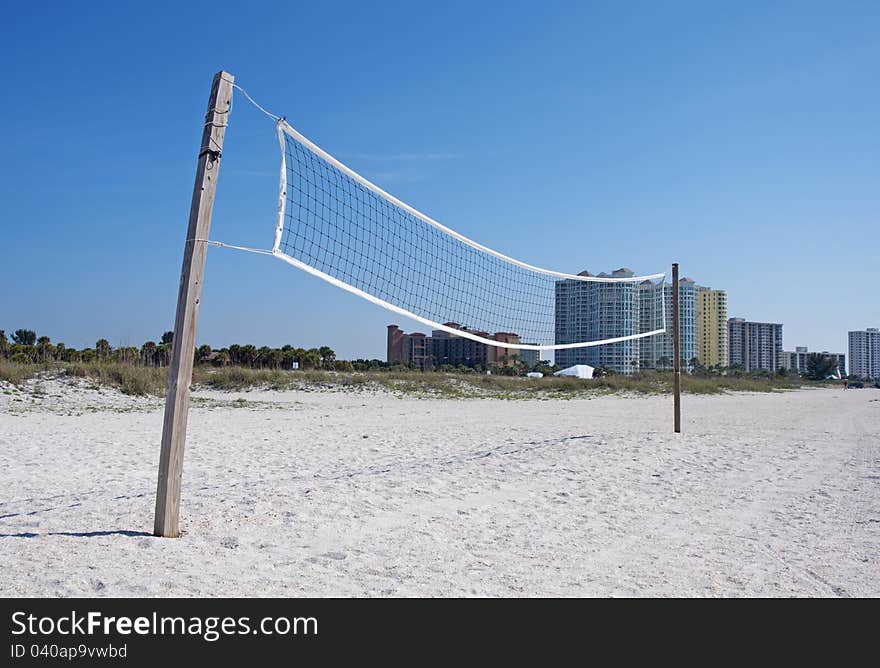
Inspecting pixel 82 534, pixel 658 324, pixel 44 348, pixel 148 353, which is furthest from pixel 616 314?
pixel 44 348

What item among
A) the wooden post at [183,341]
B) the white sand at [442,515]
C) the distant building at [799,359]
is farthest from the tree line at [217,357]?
the distant building at [799,359]

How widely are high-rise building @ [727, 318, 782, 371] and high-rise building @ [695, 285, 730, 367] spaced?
40.8 m

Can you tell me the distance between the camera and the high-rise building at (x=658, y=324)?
11891 millimetres

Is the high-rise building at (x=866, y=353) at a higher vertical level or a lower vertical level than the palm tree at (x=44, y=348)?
higher

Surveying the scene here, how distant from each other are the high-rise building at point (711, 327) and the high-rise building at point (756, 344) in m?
40.8

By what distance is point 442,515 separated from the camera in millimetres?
4574

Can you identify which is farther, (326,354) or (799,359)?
(799,359)

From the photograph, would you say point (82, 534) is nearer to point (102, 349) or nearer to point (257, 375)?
point (257, 375)

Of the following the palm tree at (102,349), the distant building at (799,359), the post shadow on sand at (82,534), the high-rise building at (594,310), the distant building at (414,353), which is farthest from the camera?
the distant building at (799,359)

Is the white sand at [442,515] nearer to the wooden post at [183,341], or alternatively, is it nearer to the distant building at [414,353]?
the wooden post at [183,341]

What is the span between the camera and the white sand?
3.17m

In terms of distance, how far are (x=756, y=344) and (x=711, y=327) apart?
55.1 metres

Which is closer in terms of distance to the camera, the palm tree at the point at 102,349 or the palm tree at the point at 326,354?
the palm tree at the point at 102,349
